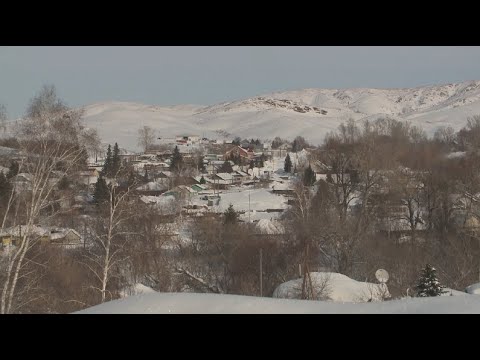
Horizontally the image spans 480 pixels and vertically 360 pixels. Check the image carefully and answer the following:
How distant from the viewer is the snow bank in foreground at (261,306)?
6.08 feet

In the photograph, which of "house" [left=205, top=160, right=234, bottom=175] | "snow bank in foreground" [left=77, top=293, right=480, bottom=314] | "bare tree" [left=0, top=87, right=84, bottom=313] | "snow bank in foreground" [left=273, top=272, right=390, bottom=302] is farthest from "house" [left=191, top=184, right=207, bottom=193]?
"snow bank in foreground" [left=77, top=293, right=480, bottom=314]

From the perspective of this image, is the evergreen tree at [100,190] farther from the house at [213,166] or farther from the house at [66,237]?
the house at [213,166]

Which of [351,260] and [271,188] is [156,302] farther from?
[271,188]

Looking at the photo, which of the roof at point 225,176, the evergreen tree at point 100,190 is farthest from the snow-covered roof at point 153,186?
the roof at point 225,176

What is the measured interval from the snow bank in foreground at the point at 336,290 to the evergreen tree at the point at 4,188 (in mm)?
6086

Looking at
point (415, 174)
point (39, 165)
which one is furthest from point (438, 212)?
point (39, 165)

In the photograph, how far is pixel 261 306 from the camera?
198 centimetres

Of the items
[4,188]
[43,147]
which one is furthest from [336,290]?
[4,188]

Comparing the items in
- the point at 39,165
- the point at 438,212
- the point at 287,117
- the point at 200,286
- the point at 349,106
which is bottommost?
the point at 200,286

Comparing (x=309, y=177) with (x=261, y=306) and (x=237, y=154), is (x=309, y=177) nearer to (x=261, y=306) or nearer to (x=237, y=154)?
(x=237, y=154)

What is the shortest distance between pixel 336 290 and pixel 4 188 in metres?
7.61

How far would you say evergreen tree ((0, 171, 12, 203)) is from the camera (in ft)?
37.9

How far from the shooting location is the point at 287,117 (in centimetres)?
9656

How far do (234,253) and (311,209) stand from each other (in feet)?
11.8
